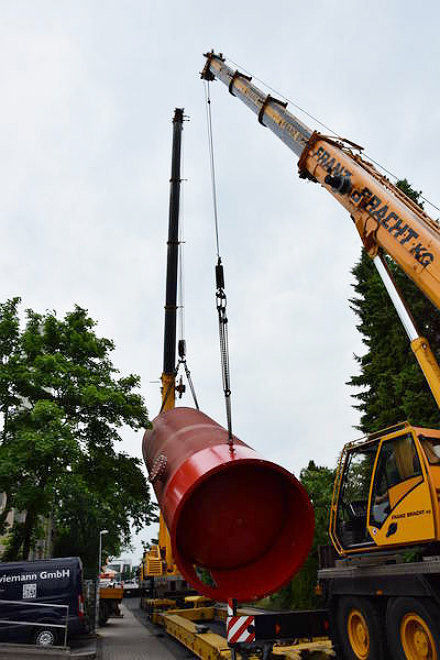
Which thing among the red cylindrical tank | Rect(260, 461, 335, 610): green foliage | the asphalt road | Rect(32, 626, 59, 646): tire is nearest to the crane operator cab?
the red cylindrical tank

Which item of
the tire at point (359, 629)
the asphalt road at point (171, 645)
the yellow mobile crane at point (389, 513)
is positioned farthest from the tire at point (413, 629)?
the asphalt road at point (171, 645)

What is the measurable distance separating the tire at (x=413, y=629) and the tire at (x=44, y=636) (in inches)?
337

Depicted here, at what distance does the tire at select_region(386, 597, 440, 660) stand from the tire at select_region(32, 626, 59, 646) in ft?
28.0

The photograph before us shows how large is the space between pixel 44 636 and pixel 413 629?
8981 mm

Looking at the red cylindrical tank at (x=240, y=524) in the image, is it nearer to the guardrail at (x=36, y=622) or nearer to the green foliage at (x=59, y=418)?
the guardrail at (x=36, y=622)

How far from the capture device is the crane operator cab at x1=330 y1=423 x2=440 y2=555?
635cm

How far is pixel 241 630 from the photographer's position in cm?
733

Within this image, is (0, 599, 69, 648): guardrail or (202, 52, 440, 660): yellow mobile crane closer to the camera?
(202, 52, 440, 660): yellow mobile crane

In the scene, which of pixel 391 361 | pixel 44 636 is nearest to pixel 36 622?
pixel 44 636

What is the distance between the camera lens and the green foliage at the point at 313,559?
65.2ft

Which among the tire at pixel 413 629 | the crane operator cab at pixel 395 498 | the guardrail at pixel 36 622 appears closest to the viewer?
the tire at pixel 413 629

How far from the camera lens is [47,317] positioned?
1712 centimetres

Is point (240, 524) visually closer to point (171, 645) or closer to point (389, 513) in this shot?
point (389, 513)

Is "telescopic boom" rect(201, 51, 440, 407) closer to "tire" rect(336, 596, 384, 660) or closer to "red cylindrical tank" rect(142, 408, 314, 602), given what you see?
"red cylindrical tank" rect(142, 408, 314, 602)
